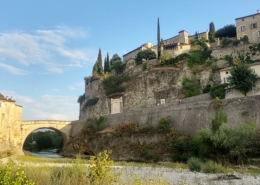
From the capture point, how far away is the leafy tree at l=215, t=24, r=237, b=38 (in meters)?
51.8

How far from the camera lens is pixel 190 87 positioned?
1539 inches

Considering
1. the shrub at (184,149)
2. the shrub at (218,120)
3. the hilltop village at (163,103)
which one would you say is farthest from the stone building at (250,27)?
the shrub at (184,149)

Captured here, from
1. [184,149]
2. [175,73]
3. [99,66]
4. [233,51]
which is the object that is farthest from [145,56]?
[184,149]

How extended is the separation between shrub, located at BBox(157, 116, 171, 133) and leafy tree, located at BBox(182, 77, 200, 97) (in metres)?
10.4

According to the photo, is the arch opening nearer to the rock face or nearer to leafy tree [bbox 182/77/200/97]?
the rock face

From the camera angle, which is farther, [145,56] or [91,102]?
[145,56]

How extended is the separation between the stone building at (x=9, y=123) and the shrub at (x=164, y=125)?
22876mm

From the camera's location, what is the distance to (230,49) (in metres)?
42.2

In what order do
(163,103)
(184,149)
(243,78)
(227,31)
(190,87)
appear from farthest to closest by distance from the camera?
1. (227,31)
2. (163,103)
3. (190,87)
4. (243,78)
5. (184,149)

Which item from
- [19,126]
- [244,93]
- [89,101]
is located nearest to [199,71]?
[244,93]

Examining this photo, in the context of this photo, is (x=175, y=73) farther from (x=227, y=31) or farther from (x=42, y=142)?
(x=42, y=142)

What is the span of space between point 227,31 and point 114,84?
24736 mm

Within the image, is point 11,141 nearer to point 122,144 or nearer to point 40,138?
point 122,144

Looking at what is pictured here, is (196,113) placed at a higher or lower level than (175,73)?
lower
